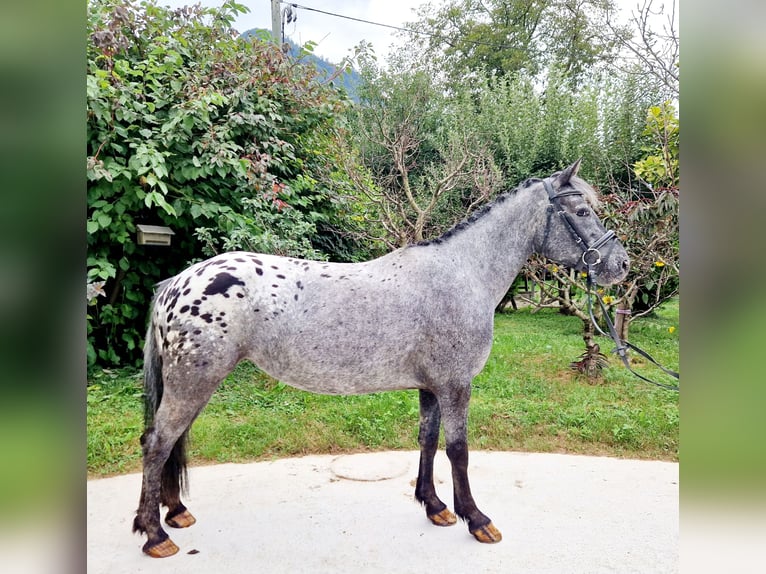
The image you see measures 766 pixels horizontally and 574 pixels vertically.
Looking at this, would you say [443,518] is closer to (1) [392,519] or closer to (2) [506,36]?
(1) [392,519]

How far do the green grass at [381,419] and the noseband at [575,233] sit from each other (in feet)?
7.32

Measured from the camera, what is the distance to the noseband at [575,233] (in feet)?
8.60

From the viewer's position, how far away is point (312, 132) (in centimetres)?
570

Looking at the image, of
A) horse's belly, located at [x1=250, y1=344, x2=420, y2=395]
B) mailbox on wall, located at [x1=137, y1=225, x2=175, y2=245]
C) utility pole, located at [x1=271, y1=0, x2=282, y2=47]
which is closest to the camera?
horse's belly, located at [x1=250, y1=344, x2=420, y2=395]

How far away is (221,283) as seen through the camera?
2.45m

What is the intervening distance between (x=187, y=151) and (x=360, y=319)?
9.89 ft

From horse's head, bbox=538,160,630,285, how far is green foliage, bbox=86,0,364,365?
8.04ft

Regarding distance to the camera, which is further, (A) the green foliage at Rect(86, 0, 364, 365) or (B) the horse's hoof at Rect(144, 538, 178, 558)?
(A) the green foliage at Rect(86, 0, 364, 365)

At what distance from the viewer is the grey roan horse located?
2.42 m

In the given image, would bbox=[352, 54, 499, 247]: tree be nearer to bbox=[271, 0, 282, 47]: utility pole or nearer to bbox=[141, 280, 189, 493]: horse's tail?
bbox=[271, 0, 282, 47]: utility pole

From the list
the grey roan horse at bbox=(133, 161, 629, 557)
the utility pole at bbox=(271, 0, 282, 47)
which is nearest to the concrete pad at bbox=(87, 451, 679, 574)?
the grey roan horse at bbox=(133, 161, 629, 557)

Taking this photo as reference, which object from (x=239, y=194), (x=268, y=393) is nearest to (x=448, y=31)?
(x=239, y=194)

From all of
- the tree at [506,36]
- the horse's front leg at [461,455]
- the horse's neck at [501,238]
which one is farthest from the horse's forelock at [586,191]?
the tree at [506,36]
